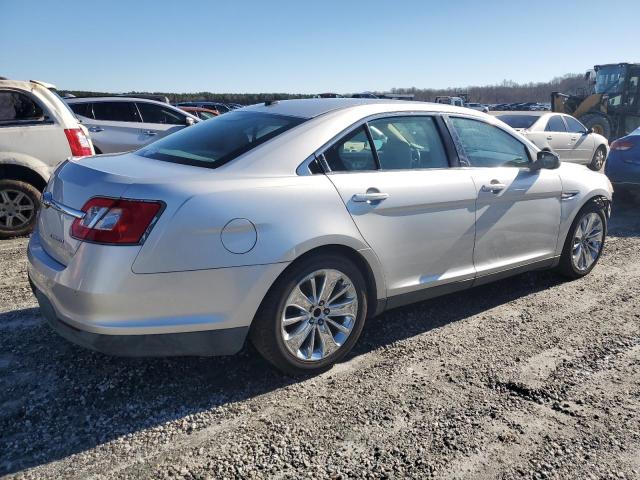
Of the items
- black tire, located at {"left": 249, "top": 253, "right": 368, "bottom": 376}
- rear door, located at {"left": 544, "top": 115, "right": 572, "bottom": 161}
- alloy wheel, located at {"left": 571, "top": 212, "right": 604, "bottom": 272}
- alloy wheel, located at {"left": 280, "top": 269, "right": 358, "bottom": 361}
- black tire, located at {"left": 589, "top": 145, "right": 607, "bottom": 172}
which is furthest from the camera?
black tire, located at {"left": 589, "top": 145, "right": 607, "bottom": 172}

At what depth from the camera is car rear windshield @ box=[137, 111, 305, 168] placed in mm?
3174

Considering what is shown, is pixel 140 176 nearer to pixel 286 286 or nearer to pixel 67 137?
pixel 286 286

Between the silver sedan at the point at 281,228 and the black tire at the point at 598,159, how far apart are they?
10.9m

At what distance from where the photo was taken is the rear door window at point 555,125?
12.0m

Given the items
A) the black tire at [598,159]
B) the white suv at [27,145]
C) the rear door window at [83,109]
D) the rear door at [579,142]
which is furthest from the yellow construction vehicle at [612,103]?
the white suv at [27,145]

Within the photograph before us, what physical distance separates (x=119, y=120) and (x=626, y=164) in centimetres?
858

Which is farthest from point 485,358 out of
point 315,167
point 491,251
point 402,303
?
point 315,167

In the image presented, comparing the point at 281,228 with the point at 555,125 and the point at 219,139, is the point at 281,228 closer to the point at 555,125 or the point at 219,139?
the point at 219,139

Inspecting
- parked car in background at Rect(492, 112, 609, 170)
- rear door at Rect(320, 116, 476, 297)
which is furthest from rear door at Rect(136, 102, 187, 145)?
rear door at Rect(320, 116, 476, 297)

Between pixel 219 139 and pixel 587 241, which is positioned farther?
pixel 587 241

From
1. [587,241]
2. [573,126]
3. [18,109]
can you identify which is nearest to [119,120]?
[18,109]

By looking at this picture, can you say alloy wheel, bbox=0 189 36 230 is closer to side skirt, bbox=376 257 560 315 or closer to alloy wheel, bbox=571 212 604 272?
side skirt, bbox=376 257 560 315

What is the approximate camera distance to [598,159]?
1403 centimetres

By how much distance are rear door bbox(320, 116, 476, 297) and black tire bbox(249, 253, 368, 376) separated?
0.79 feet
